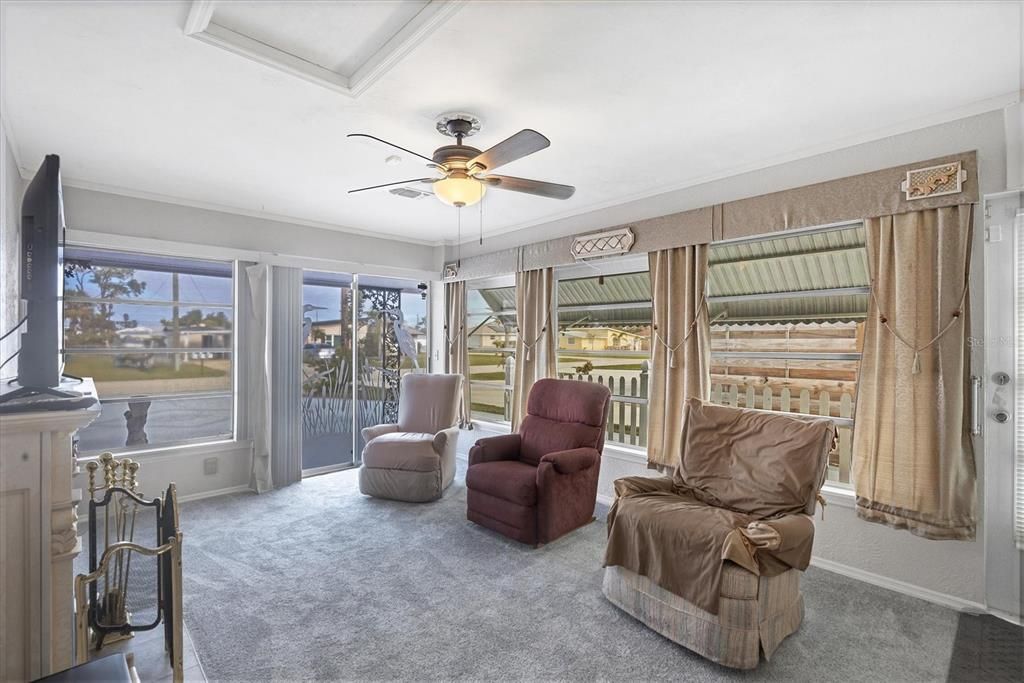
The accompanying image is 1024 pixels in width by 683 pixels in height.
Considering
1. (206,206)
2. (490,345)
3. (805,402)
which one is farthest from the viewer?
(490,345)

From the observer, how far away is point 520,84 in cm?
226

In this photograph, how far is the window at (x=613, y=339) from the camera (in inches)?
170

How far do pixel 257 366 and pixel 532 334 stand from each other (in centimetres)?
261

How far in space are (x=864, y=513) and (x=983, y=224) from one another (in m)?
1.67

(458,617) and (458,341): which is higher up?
(458,341)

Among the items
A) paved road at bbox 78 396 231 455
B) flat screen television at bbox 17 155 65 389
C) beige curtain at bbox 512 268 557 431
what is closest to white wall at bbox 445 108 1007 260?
beige curtain at bbox 512 268 557 431

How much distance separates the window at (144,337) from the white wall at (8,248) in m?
0.74

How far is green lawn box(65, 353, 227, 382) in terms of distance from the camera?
4.19 m

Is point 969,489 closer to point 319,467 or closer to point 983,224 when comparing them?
point 983,224

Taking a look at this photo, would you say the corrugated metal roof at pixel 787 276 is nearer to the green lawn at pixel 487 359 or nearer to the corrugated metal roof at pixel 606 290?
the corrugated metal roof at pixel 606 290

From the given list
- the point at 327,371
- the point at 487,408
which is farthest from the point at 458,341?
Answer: the point at 327,371

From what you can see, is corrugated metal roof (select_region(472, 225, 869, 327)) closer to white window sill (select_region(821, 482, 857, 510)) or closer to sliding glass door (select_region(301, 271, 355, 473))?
white window sill (select_region(821, 482, 857, 510))

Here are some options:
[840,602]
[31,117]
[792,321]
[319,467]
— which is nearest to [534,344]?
[792,321]

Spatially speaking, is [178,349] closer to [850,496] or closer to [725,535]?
[725,535]
